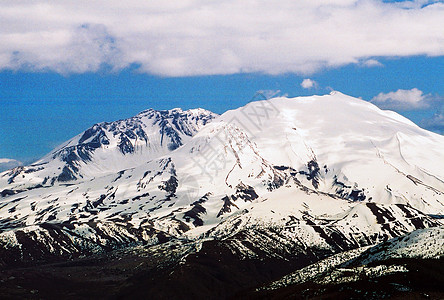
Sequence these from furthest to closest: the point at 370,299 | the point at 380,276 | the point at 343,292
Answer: the point at 380,276
the point at 343,292
the point at 370,299

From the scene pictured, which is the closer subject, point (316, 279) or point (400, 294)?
Result: point (400, 294)

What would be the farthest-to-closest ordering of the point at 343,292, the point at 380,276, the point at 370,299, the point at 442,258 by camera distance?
the point at 442,258 → the point at 380,276 → the point at 343,292 → the point at 370,299

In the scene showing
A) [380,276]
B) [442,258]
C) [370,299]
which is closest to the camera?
[370,299]

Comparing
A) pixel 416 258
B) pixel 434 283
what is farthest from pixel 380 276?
pixel 416 258

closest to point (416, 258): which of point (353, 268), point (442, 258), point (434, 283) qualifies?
point (442, 258)

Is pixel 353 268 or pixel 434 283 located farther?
pixel 353 268

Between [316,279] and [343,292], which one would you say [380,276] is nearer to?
[343,292]

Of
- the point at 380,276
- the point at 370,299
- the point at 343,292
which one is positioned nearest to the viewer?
the point at 370,299

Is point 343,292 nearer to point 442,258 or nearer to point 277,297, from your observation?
point 277,297
